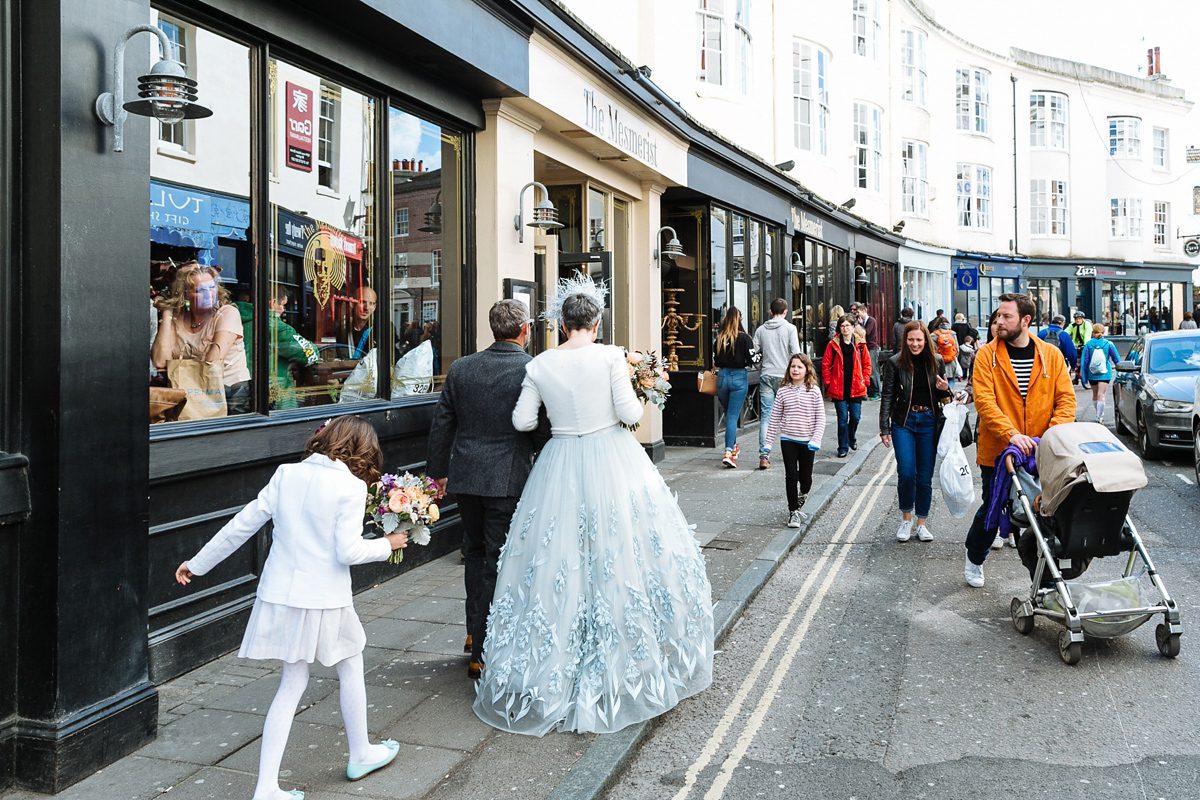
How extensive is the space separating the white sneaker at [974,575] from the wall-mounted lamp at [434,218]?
4.88m

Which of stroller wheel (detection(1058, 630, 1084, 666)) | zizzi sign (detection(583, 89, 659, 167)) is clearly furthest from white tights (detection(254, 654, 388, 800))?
zizzi sign (detection(583, 89, 659, 167))

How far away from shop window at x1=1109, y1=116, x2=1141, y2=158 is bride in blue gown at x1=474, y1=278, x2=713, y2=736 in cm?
4226

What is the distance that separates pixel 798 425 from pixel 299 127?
15.6 feet

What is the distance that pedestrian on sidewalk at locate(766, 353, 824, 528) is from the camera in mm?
8375

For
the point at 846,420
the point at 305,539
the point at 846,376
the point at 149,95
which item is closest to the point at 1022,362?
the point at 305,539

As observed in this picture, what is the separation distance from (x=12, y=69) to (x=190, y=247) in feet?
5.32

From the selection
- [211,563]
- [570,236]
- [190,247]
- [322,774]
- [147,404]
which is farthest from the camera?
[570,236]

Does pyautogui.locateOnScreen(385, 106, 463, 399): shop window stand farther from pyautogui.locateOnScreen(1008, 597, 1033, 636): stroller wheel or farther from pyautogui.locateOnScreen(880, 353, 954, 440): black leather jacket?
pyautogui.locateOnScreen(1008, 597, 1033, 636): stroller wheel

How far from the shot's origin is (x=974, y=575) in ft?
21.9

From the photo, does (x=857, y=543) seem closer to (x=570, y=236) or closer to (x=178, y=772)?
(x=570, y=236)

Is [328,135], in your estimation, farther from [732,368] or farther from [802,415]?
[732,368]

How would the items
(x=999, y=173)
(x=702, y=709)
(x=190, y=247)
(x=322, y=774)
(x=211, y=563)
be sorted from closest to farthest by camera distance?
(x=211, y=563), (x=322, y=774), (x=702, y=709), (x=190, y=247), (x=999, y=173)

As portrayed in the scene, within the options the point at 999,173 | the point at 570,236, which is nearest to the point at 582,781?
the point at 570,236

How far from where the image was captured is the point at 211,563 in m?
3.50
